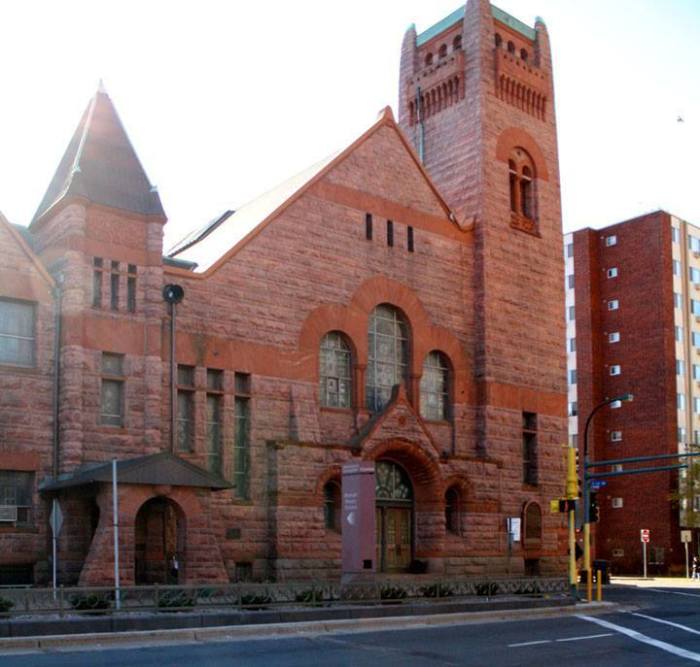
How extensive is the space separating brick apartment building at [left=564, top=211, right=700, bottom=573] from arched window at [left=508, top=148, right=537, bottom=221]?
31.9 m

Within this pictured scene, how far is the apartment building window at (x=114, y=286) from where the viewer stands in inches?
1340

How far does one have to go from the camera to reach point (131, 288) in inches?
1362

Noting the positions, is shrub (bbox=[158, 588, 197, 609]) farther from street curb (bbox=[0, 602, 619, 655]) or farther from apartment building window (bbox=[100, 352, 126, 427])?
apartment building window (bbox=[100, 352, 126, 427])

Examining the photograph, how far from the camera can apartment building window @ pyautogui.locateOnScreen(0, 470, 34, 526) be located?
31.6 meters

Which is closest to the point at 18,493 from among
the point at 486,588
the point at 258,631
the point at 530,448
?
the point at 258,631

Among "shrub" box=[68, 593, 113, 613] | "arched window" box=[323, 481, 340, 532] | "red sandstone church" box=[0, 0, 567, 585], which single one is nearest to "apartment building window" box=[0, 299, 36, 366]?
"red sandstone church" box=[0, 0, 567, 585]

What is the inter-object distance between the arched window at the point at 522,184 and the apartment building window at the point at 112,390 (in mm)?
21429

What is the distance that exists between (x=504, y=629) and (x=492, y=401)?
19.7 metres

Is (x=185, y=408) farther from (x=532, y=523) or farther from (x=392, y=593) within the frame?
(x=532, y=523)

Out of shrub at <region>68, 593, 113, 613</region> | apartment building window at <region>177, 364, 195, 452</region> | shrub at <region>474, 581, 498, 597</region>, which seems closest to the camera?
shrub at <region>68, 593, 113, 613</region>

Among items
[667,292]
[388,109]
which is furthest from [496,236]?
[667,292]

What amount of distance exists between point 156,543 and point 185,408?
4663 millimetres

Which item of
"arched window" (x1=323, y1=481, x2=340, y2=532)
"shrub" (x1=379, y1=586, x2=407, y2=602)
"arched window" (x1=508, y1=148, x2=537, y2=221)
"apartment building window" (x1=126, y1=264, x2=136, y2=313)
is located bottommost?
"shrub" (x1=379, y1=586, x2=407, y2=602)

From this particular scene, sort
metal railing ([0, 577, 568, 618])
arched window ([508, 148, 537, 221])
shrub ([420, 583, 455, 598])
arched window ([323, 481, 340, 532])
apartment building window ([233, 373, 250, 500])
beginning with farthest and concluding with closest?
arched window ([508, 148, 537, 221]) → arched window ([323, 481, 340, 532]) → apartment building window ([233, 373, 250, 500]) → shrub ([420, 583, 455, 598]) → metal railing ([0, 577, 568, 618])
